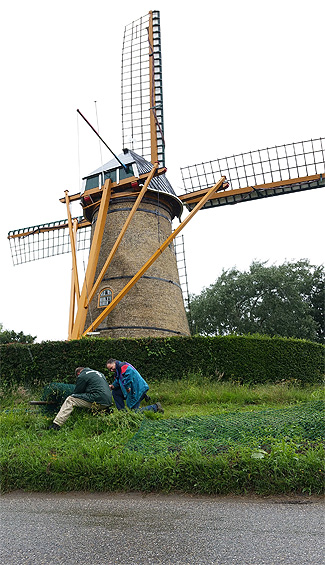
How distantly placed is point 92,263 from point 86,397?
851 centimetres

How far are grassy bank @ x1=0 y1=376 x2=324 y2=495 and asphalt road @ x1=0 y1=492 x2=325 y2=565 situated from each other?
18 centimetres

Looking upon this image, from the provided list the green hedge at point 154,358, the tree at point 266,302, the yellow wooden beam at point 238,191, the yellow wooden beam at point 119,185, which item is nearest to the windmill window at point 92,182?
the yellow wooden beam at point 119,185

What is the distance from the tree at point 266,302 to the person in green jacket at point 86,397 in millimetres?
22992

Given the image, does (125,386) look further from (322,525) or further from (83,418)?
(322,525)

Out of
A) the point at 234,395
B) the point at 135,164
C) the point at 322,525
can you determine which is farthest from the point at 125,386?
the point at 135,164

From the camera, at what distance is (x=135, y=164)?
1603 cm

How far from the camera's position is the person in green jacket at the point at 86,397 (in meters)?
6.75

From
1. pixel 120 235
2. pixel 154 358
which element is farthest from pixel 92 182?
pixel 154 358

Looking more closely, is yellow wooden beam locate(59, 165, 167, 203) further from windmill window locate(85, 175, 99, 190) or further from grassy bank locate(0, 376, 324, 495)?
grassy bank locate(0, 376, 324, 495)

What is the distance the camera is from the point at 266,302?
3031 centimetres

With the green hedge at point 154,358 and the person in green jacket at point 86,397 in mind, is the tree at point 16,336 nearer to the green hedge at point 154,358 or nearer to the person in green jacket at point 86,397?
the green hedge at point 154,358

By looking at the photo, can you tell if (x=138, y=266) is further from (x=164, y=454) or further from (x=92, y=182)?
(x=164, y=454)

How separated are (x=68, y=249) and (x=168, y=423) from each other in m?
15.2

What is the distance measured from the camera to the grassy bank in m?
4.50
